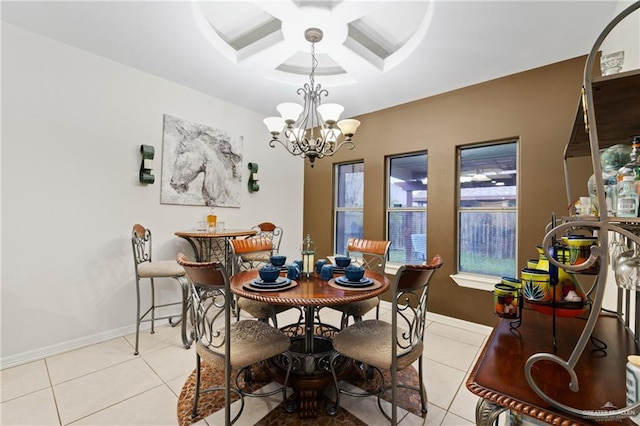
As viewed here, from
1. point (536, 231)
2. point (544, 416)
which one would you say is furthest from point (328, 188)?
point (544, 416)

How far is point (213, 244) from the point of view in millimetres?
3424

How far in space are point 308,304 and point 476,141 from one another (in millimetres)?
2836

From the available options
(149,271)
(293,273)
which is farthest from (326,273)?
(149,271)

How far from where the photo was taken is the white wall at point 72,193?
92.5 inches

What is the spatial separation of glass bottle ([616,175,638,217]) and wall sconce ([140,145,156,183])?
3.61 m

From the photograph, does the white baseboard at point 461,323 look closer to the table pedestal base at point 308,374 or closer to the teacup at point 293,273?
the table pedestal base at point 308,374

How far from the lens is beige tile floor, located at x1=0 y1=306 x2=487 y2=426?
174 centimetres

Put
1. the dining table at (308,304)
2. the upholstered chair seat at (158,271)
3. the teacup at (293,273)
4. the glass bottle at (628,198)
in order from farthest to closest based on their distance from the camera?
1. the upholstered chair seat at (158,271)
2. the teacup at (293,273)
3. the dining table at (308,304)
4. the glass bottle at (628,198)

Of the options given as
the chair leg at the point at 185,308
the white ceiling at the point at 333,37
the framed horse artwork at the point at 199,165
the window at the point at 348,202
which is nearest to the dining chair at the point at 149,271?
the chair leg at the point at 185,308

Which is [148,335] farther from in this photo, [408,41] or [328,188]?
[408,41]

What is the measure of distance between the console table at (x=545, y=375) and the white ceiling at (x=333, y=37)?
2.28 meters

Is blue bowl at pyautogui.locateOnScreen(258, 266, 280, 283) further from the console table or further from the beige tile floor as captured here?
the console table

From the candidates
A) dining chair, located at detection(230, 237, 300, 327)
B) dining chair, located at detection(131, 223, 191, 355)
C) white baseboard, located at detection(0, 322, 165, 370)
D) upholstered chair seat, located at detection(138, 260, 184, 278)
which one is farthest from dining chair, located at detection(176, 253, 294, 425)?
white baseboard, located at detection(0, 322, 165, 370)

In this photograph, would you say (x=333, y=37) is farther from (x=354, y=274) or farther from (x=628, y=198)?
(x=628, y=198)
